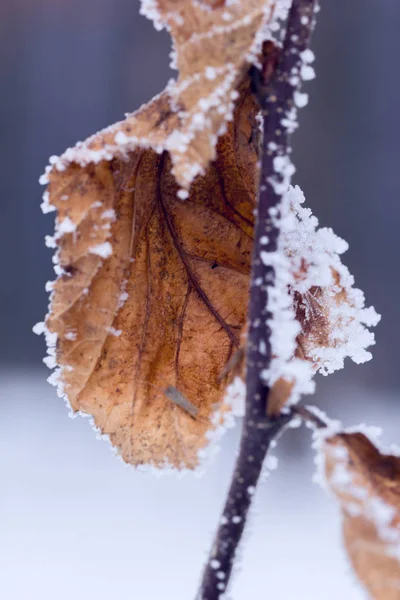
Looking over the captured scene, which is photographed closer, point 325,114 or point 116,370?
point 116,370

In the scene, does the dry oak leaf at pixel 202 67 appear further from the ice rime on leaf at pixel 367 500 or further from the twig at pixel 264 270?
the ice rime on leaf at pixel 367 500

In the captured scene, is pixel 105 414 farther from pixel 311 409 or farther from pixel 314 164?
pixel 314 164

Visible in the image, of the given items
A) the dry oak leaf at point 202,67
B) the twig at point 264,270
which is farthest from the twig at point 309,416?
the dry oak leaf at point 202,67

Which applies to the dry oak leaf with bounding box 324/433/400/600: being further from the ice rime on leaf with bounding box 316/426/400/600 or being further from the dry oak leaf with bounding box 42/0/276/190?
the dry oak leaf with bounding box 42/0/276/190

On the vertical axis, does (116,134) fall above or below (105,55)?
below

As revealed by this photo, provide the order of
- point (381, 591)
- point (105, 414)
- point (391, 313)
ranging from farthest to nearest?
1. point (391, 313)
2. point (105, 414)
3. point (381, 591)

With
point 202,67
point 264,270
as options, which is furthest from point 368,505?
point 202,67

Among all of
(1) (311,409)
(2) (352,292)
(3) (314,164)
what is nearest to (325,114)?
(3) (314,164)
